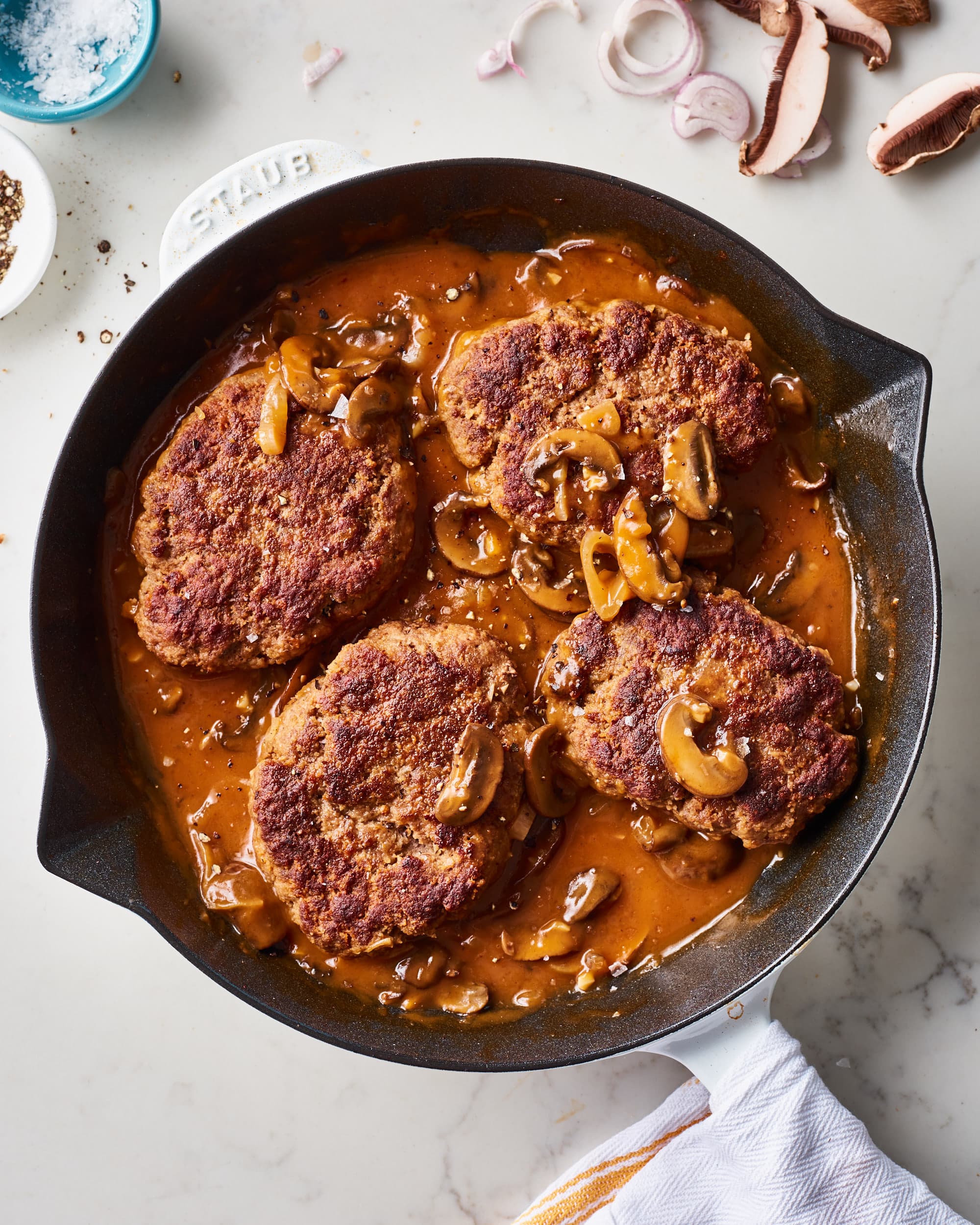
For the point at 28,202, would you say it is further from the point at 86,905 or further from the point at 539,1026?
the point at 539,1026

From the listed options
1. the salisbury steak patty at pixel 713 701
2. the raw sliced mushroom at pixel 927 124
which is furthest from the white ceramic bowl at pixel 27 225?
the raw sliced mushroom at pixel 927 124

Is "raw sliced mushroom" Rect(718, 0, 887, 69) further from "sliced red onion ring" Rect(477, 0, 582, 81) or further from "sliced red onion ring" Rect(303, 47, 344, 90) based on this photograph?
"sliced red onion ring" Rect(303, 47, 344, 90)

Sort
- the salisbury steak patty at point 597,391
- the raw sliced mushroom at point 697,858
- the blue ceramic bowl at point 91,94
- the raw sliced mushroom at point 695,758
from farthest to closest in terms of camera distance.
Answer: the blue ceramic bowl at point 91,94
the raw sliced mushroom at point 697,858
the salisbury steak patty at point 597,391
the raw sliced mushroom at point 695,758

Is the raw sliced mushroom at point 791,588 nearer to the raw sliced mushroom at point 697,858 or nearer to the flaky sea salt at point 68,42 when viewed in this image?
the raw sliced mushroom at point 697,858

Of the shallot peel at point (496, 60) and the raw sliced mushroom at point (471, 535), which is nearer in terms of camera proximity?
the raw sliced mushroom at point (471, 535)

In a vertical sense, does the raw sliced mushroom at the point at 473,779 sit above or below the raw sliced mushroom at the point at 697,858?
above

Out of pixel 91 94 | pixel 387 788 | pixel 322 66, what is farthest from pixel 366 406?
pixel 91 94

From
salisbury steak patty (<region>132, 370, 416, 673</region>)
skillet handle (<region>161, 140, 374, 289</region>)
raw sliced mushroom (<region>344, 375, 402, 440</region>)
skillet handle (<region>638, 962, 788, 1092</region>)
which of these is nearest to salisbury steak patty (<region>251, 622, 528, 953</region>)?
salisbury steak patty (<region>132, 370, 416, 673</region>)
